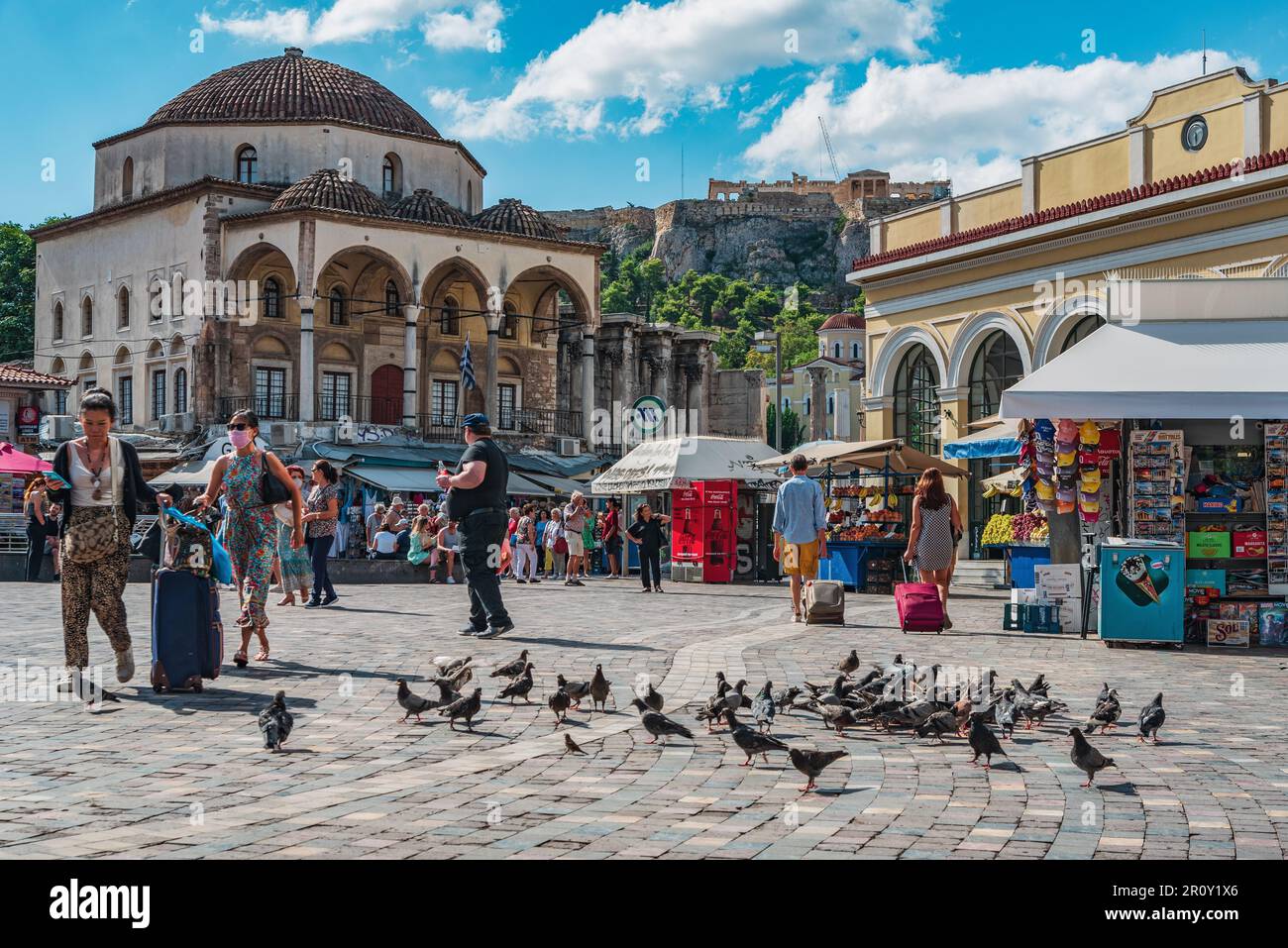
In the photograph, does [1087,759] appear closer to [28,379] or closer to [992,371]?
[992,371]

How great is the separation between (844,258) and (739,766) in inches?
6208

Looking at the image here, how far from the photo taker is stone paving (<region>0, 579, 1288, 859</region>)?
5613 millimetres

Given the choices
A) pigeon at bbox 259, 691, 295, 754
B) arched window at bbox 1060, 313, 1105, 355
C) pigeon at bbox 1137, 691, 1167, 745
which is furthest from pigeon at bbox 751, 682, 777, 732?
arched window at bbox 1060, 313, 1105, 355

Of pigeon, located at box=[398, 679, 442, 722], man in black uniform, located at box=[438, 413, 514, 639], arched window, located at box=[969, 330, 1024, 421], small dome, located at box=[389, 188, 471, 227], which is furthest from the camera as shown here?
small dome, located at box=[389, 188, 471, 227]

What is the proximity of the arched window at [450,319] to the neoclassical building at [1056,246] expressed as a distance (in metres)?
20.7

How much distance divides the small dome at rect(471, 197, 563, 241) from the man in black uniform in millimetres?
39822

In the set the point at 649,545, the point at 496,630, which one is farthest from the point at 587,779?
the point at 649,545

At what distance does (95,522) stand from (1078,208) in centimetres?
2494

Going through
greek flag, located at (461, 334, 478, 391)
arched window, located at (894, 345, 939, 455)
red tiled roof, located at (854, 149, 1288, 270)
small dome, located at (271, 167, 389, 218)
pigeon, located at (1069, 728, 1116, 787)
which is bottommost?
pigeon, located at (1069, 728, 1116, 787)

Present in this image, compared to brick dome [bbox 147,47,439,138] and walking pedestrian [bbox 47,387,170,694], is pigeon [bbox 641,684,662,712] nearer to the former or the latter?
walking pedestrian [bbox 47,387,170,694]

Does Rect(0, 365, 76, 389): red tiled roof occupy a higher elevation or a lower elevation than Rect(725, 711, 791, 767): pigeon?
higher

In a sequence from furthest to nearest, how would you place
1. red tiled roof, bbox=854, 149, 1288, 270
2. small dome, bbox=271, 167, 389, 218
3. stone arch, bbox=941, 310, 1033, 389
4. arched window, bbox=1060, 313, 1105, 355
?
small dome, bbox=271, 167, 389, 218 → stone arch, bbox=941, 310, 1033, 389 → arched window, bbox=1060, 313, 1105, 355 → red tiled roof, bbox=854, 149, 1288, 270

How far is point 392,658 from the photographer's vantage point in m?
11.8

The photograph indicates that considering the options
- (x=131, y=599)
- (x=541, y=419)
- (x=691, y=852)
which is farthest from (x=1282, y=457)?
(x=541, y=419)
